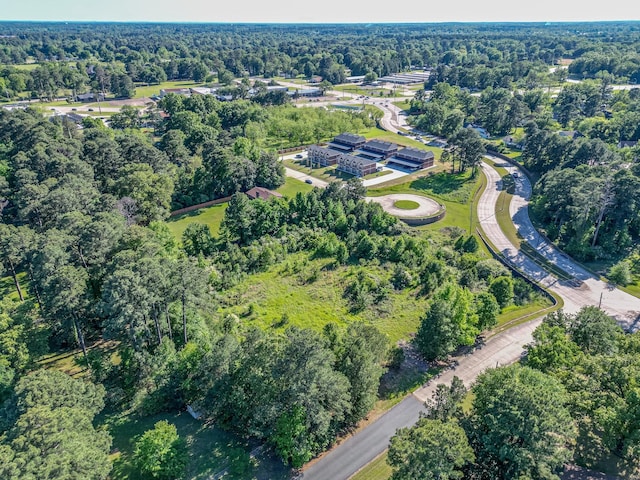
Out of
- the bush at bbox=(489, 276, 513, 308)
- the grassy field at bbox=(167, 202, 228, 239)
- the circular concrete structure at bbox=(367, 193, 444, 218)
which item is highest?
the bush at bbox=(489, 276, 513, 308)

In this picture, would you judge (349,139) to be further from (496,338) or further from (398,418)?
(398,418)

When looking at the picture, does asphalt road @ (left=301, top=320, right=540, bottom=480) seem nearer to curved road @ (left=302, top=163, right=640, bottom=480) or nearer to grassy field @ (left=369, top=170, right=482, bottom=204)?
curved road @ (left=302, top=163, right=640, bottom=480)

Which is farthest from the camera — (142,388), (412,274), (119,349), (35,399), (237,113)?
(237,113)

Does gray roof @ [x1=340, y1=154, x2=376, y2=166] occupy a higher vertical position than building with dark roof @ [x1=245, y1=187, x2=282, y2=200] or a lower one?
higher

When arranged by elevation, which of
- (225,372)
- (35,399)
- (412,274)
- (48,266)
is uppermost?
(48,266)

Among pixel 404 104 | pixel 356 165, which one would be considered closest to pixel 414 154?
pixel 356 165

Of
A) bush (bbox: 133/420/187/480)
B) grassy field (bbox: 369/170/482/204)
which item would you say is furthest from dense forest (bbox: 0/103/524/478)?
grassy field (bbox: 369/170/482/204)

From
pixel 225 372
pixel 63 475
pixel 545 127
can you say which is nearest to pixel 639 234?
pixel 545 127

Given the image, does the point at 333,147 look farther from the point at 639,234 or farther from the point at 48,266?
the point at 48,266

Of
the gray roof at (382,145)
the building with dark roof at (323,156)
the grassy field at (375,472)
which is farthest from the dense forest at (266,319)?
the building with dark roof at (323,156)
